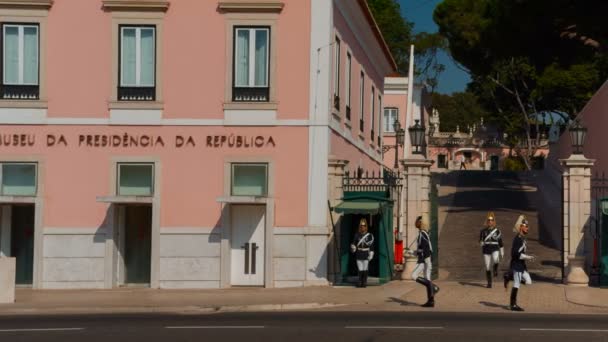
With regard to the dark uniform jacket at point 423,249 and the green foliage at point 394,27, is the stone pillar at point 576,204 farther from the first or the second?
the green foliage at point 394,27

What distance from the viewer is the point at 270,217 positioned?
24969 mm

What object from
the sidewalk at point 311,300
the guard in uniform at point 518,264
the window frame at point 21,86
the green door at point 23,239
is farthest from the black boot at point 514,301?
the window frame at point 21,86

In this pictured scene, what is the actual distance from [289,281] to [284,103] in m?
4.20

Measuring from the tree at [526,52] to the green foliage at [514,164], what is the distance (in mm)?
3092

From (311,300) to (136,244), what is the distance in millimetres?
6405

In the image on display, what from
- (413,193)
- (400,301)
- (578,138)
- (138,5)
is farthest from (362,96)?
(400,301)

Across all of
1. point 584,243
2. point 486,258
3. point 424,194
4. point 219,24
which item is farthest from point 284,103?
point 584,243

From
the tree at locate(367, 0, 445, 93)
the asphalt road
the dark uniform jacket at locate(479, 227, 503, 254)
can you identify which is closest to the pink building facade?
the dark uniform jacket at locate(479, 227, 503, 254)

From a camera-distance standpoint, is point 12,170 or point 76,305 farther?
point 12,170

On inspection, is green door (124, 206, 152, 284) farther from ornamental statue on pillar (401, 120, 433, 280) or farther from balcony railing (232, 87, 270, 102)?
ornamental statue on pillar (401, 120, 433, 280)

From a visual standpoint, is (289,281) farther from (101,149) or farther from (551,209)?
(551,209)

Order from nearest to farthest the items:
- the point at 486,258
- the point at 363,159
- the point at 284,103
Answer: the point at 486,258 < the point at 284,103 < the point at 363,159

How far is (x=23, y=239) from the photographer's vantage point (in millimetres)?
26281

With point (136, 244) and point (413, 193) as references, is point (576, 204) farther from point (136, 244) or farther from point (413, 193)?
point (136, 244)
